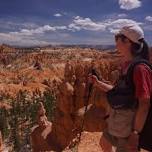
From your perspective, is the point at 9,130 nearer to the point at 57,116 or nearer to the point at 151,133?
the point at 57,116

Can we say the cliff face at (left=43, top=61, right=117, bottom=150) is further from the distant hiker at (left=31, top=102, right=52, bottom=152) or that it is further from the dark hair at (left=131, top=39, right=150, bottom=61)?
the dark hair at (left=131, top=39, right=150, bottom=61)

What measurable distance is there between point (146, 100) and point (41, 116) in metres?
28.6

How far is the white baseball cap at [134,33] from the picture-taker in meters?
4.05

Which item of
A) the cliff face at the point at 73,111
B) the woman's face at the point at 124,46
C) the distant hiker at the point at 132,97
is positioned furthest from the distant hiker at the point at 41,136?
the woman's face at the point at 124,46

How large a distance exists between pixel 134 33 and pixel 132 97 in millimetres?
663

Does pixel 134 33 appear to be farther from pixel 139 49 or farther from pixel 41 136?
pixel 41 136

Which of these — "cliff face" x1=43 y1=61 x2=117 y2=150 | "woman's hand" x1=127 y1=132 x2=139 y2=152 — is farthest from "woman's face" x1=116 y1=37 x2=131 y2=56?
"cliff face" x1=43 y1=61 x2=117 y2=150

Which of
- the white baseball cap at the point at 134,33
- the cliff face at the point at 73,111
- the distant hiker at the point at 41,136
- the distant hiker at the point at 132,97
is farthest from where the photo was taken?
the distant hiker at the point at 41,136

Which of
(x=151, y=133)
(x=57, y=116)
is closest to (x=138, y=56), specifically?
(x=151, y=133)

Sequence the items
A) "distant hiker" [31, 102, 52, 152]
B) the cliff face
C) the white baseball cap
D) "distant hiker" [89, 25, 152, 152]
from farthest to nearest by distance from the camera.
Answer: "distant hiker" [31, 102, 52, 152] → the cliff face → the white baseball cap → "distant hiker" [89, 25, 152, 152]

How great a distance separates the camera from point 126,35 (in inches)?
161

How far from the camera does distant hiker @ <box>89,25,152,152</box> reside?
12.4 feet

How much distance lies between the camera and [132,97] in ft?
13.1

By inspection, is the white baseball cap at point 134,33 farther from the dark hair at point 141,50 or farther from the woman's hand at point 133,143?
the woman's hand at point 133,143
